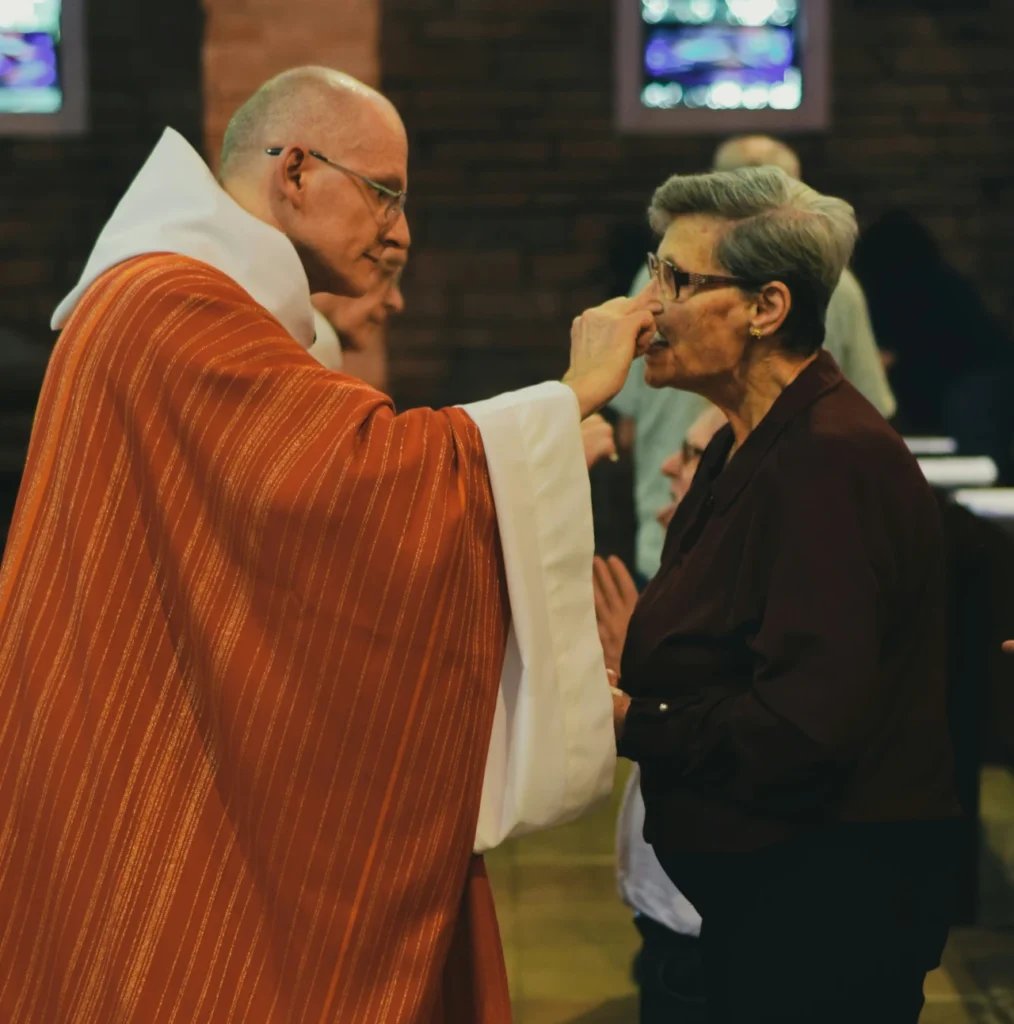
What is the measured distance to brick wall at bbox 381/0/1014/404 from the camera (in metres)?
5.78

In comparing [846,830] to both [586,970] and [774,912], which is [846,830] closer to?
[774,912]

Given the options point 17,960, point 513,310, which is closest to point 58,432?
point 17,960

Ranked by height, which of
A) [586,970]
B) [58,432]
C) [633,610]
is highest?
[58,432]

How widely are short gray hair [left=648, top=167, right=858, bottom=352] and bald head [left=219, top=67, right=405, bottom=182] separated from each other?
16.2 inches

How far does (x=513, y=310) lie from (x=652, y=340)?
391 centimetres

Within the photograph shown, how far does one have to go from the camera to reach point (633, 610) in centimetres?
209

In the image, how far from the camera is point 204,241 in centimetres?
192

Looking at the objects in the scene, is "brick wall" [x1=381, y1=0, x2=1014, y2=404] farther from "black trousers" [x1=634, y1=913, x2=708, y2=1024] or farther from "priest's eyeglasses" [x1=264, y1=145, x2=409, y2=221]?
"priest's eyeglasses" [x1=264, y1=145, x2=409, y2=221]

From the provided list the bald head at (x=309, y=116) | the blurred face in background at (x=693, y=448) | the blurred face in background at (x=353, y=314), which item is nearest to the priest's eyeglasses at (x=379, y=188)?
the bald head at (x=309, y=116)

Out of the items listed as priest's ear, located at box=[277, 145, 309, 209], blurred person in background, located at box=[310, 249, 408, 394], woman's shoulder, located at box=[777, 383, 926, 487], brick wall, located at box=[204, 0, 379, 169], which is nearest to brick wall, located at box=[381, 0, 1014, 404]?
brick wall, located at box=[204, 0, 379, 169]

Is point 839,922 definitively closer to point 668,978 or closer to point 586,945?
point 668,978

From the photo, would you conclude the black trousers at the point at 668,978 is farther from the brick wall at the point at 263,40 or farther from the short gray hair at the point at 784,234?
the brick wall at the point at 263,40

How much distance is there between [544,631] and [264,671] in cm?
31

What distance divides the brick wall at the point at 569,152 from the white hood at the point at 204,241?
3.86m
